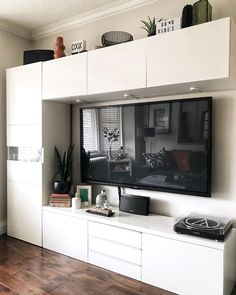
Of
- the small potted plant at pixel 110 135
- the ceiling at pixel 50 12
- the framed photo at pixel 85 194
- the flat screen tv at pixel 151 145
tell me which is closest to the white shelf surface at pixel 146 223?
the framed photo at pixel 85 194

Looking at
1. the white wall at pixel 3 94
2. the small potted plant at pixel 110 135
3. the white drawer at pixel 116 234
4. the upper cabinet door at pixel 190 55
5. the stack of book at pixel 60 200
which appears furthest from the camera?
the white wall at pixel 3 94

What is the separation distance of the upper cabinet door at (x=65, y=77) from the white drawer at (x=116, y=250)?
1392 mm

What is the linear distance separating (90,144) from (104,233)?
0.96 metres

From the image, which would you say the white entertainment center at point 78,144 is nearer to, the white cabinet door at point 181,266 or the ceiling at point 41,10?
the white cabinet door at point 181,266

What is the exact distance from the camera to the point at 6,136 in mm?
3213

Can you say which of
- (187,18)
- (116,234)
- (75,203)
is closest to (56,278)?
(116,234)

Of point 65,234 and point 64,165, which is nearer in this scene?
point 65,234

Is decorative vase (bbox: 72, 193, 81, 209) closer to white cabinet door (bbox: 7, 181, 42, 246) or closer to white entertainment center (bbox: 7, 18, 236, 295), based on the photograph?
white entertainment center (bbox: 7, 18, 236, 295)

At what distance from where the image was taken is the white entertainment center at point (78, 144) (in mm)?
1918

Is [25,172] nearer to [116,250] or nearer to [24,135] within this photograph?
[24,135]

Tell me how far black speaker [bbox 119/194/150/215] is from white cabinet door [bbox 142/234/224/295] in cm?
37

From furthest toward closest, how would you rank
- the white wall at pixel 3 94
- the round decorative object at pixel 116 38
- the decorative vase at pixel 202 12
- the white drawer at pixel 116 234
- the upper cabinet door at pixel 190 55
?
the white wall at pixel 3 94
the round decorative object at pixel 116 38
the white drawer at pixel 116 234
the decorative vase at pixel 202 12
the upper cabinet door at pixel 190 55

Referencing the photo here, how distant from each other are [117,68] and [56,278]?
1.85m

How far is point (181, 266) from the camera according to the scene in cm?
201
